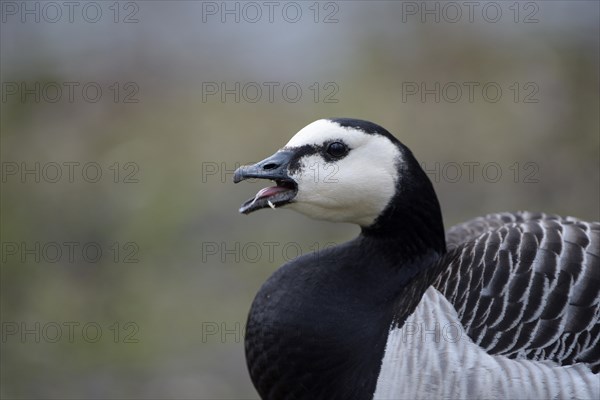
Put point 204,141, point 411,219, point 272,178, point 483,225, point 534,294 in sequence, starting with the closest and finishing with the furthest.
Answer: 1. point 534,294
2. point 272,178
3. point 411,219
4. point 483,225
5. point 204,141

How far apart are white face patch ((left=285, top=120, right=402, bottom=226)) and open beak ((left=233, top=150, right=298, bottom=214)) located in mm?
34

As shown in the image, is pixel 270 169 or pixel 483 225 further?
pixel 483 225

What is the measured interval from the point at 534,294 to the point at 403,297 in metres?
0.49

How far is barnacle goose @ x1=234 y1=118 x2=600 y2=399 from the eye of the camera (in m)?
2.54

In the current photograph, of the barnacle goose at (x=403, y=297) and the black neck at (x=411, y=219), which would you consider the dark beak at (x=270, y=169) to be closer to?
the barnacle goose at (x=403, y=297)

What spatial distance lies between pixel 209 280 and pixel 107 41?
3517 millimetres

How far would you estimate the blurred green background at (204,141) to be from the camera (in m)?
5.17

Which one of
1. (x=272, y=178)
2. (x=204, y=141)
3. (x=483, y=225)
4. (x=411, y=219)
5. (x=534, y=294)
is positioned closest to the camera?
(x=534, y=294)

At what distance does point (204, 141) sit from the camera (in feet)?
22.7

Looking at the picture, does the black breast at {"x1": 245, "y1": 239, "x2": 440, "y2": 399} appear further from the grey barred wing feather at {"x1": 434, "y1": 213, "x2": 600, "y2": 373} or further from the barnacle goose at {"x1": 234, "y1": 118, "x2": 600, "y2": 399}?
the grey barred wing feather at {"x1": 434, "y1": 213, "x2": 600, "y2": 373}

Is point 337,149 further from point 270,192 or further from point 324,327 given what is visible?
point 324,327

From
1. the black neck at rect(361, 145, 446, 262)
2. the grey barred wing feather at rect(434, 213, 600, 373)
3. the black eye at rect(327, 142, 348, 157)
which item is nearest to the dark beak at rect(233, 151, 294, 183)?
the black eye at rect(327, 142, 348, 157)

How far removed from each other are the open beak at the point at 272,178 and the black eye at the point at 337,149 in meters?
0.14

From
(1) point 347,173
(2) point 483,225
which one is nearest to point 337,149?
(1) point 347,173
